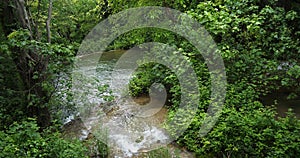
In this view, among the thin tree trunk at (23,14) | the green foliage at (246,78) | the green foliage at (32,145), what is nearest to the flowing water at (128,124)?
the green foliage at (246,78)

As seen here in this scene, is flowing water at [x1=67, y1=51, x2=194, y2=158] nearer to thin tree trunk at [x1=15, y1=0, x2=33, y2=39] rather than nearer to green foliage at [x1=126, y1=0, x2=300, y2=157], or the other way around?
green foliage at [x1=126, y1=0, x2=300, y2=157]

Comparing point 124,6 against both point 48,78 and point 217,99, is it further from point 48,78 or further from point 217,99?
point 217,99

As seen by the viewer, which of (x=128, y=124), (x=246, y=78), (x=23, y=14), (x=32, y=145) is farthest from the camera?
(x=128, y=124)

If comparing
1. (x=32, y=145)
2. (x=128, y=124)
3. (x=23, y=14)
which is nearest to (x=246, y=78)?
(x=128, y=124)

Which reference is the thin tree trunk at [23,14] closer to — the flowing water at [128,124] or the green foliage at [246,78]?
the flowing water at [128,124]

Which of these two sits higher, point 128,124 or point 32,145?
point 32,145

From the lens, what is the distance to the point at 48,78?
451 centimetres

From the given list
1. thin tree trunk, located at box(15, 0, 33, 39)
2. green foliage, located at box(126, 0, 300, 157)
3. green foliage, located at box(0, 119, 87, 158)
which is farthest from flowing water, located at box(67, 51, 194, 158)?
thin tree trunk, located at box(15, 0, 33, 39)

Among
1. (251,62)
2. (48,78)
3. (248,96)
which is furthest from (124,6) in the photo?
(248,96)

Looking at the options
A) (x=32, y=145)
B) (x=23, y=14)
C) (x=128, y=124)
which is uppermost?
(x=23, y=14)

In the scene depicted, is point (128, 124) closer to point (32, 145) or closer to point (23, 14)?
point (32, 145)

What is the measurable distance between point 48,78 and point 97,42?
6786 millimetres

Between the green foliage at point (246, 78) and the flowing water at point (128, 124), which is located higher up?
the green foliage at point (246, 78)

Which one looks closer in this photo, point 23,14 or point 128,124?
point 23,14
